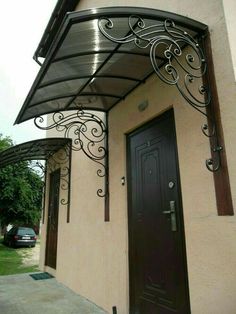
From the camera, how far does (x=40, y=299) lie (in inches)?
152

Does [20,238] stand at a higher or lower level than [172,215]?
lower


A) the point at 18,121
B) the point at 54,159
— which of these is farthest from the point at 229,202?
the point at 54,159

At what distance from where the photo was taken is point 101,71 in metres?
2.97

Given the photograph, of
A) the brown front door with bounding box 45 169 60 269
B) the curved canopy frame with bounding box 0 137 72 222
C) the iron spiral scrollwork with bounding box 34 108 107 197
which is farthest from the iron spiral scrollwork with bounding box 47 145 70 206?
the iron spiral scrollwork with bounding box 34 108 107 197

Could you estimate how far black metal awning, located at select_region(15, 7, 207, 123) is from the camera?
196cm

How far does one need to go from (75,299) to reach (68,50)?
359 cm

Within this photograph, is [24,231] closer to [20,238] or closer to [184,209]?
[20,238]

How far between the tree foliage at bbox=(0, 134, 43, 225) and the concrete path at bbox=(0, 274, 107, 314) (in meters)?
6.87

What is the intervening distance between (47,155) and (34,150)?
0.74 metres

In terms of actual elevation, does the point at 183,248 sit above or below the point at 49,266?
above

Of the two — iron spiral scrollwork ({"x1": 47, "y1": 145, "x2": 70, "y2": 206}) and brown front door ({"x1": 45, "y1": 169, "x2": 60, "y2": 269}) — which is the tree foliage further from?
iron spiral scrollwork ({"x1": 47, "y1": 145, "x2": 70, "y2": 206})

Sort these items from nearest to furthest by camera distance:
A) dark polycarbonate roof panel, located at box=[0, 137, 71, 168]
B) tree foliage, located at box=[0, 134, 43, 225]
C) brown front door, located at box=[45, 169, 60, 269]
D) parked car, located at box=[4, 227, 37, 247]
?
dark polycarbonate roof panel, located at box=[0, 137, 71, 168], brown front door, located at box=[45, 169, 60, 269], tree foliage, located at box=[0, 134, 43, 225], parked car, located at box=[4, 227, 37, 247]

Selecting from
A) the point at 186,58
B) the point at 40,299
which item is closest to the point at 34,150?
the point at 40,299

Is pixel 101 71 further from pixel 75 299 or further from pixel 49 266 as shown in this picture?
pixel 49 266
